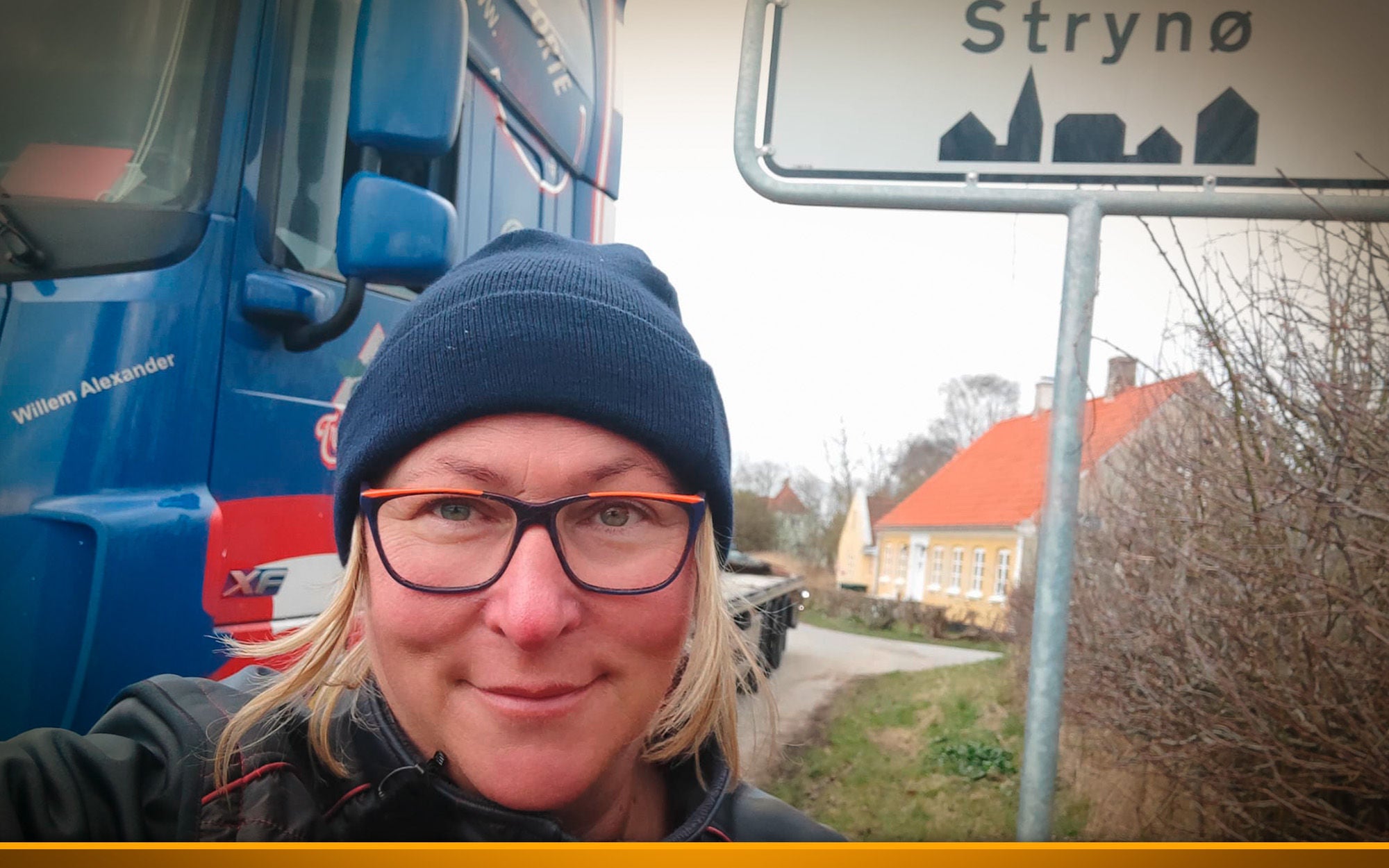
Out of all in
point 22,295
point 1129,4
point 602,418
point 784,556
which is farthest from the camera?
point 784,556

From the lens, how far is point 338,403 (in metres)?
1.73

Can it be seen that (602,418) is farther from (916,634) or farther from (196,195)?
(916,634)

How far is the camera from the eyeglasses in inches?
43.3

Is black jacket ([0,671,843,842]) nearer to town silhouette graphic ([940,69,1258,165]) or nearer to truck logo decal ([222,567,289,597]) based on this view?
truck logo decal ([222,567,289,597])

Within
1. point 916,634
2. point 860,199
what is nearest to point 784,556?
point 916,634

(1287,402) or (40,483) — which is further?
(1287,402)

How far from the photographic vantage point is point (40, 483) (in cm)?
130

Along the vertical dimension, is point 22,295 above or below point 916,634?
above

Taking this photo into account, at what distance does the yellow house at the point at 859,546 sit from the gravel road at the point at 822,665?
118 millimetres

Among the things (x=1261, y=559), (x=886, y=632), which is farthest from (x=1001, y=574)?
(x=1261, y=559)

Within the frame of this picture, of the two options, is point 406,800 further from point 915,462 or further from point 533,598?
point 915,462

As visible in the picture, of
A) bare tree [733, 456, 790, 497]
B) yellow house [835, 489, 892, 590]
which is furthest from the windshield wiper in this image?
yellow house [835, 489, 892, 590]

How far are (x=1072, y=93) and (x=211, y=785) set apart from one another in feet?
5.61

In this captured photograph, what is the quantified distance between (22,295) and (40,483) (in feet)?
0.85
